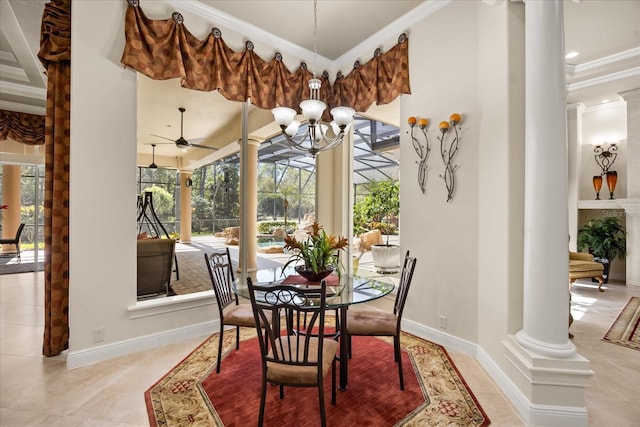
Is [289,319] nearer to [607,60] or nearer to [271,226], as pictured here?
[271,226]

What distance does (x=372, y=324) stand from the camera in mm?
2332

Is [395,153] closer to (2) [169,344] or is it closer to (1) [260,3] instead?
(1) [260,3]

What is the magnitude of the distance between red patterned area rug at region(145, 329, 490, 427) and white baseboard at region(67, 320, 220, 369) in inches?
16.1

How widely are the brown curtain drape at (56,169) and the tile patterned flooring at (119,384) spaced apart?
0.41 m

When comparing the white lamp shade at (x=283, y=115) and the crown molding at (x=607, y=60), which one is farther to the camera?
the crown molding at (x=607, y=60)

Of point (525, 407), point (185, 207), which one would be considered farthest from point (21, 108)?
point (525, 407)

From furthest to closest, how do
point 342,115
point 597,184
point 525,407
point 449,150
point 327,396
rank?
point 597,184 → point 449,150 → point 342,115 → point 327,396 → point 525,407

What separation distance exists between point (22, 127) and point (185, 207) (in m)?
4.89

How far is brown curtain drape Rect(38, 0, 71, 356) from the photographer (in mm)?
2582

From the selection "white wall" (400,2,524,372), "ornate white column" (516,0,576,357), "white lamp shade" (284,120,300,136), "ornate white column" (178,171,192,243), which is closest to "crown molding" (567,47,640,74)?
"white wall" (400,2,524,372)

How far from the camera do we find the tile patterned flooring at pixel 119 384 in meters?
1.92

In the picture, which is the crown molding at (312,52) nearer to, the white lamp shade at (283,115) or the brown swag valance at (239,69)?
the brown swag valance at (239,69)

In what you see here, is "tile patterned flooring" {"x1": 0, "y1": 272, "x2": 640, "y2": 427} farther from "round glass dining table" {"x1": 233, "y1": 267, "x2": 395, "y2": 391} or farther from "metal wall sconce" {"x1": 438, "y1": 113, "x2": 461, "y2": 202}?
"metal wall sconce" {"x1": 438, "y1": 113, "x2": 461, "y2": 202}

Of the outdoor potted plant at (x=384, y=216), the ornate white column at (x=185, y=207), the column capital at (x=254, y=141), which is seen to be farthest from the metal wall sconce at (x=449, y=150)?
the ornate white column at (x=185, y=207)
